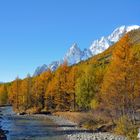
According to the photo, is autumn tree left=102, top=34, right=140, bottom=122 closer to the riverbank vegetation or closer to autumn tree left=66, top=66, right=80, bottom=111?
the riverbank vegetation

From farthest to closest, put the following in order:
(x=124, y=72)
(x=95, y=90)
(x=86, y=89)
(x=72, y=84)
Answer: (x=72, y=84) → (x=86, y=89) → (x=95, y=90) → (x=124, y=72)

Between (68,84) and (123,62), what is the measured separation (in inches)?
1996

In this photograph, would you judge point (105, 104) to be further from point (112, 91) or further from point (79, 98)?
point (79, 98)

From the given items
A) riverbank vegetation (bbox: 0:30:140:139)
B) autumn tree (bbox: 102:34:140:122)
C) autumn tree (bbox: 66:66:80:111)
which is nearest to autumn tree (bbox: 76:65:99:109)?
riverbank vegetation (bbox: 0:30:140:139)

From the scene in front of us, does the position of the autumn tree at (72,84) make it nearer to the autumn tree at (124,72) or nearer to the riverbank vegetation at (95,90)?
the riverbank vegetation at (95,90)

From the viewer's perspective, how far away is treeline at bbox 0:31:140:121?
1932 inches

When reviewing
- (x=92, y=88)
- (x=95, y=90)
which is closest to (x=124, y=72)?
(x=95, y=90)

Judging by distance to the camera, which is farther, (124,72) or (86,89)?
(86,89)

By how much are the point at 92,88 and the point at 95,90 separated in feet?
3.09

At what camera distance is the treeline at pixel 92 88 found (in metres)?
49.1

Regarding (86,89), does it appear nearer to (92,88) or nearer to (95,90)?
(92,88)

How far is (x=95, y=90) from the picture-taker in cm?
8850

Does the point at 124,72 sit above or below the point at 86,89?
below

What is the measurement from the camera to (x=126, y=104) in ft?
179
